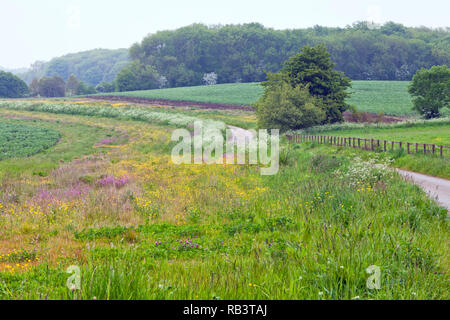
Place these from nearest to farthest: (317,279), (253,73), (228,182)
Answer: (317,279), (228,182), (253,73)

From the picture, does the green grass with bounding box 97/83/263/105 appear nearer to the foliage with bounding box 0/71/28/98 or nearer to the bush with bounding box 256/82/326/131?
the bush with bounding box 256/82/326/131

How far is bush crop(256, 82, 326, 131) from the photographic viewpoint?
38.9 meters

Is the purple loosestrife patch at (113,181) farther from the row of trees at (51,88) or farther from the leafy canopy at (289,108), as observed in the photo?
the row of trees at (51,88)

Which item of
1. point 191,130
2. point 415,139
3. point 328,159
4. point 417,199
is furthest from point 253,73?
point 417,199

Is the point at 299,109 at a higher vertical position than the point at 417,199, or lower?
higher

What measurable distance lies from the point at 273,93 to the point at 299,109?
359cm

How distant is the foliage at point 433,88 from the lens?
48.2 meters

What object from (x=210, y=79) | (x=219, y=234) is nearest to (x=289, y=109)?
(x=219, y=234)

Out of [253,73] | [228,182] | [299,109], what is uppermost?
[253,73]

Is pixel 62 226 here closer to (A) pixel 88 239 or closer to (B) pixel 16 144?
(A) pixel 88 239

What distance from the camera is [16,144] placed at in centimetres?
3167

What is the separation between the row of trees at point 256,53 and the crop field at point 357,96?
1201 inches

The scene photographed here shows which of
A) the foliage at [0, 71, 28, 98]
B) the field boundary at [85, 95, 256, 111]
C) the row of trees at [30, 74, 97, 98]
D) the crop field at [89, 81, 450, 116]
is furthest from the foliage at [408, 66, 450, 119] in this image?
the foliage at [0, 71, 28, 98]

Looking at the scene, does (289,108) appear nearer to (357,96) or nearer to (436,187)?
(436,187)
